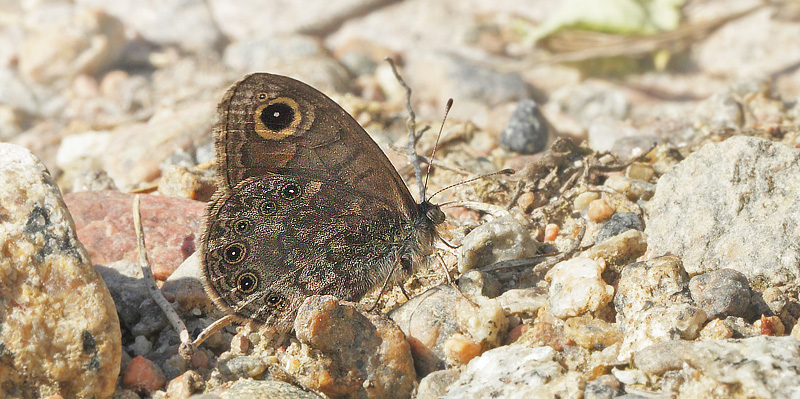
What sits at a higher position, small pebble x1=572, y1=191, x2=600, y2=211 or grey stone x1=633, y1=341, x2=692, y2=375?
small pebble x1=572, y1=191, x2=600, y2=211

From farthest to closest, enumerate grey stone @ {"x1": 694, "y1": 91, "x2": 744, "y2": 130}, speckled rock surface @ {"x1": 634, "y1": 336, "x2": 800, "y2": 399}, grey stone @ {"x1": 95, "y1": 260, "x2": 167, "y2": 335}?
Answer: 1. grey stone @ {"x1": 694, "y1": 91, "x2": 744, "y2": 130}
2. grey stone @ {"x1": 95, "y1": 260, "x2": 167, "y2": 335}
3. speckled rock surface @ {"x1": 634, "y1": 336, "x2": 800, "y2": 399}

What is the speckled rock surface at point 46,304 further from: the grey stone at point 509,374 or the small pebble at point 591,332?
the small pebble at point 591,332

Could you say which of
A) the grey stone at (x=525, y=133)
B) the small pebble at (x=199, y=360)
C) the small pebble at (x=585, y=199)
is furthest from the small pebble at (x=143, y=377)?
the grey stone at (x=525, y=133)

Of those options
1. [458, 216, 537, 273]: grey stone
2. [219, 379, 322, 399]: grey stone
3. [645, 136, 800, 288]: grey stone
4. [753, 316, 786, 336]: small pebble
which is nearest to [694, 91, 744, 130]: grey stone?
→ [645, 136, 800, 288]: grey stone

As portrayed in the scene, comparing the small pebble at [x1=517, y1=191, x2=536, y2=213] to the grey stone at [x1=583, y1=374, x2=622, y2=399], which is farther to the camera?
the small pebble at [x1=517, y1=191, x2=536, y2=213]

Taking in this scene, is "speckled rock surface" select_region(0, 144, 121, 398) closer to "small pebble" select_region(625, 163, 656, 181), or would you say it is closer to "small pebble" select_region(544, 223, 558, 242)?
"small pebble" select_region(544, 223, 558, 242)

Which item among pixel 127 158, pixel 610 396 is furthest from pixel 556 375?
pixel 127 158
